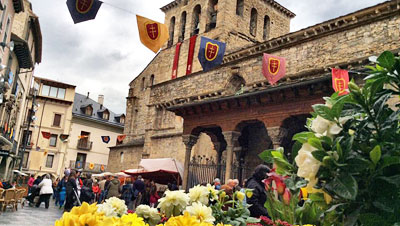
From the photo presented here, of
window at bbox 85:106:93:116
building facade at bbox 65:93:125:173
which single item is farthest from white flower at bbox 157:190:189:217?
window at bbox 85:106:93:116

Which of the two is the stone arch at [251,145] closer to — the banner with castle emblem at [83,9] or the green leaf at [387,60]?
the banner with castle emblem at [83,9]

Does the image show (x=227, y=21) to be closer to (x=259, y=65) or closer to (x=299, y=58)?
(x=259, y=65)

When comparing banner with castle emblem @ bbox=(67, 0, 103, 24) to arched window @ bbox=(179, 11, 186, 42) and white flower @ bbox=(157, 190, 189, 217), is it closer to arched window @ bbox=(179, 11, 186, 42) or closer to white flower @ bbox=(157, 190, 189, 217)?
white flower @ bbox=(157, 190, 189, 217)

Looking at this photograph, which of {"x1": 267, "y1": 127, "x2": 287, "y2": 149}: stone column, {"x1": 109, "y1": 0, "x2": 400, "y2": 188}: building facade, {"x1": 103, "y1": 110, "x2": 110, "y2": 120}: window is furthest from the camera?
{"x1": 103, "y1": 110, "x2": 110, "y2": 120}: window

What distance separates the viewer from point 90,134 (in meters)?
47.7

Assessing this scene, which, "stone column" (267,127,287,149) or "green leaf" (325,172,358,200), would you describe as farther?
"stone column" (267,127,287,149)

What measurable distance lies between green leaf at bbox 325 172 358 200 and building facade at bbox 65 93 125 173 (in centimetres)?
4589

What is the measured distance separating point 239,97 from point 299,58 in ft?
14.4

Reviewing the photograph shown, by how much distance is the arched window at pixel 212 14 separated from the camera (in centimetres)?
2641

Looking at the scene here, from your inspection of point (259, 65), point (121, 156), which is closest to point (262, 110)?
point (259, 65)

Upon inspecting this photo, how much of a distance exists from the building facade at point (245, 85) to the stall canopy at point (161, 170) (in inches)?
33.5

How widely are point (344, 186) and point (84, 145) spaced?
156ft

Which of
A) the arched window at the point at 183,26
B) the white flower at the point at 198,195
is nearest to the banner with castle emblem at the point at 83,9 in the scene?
the white flower at the point at 198,195

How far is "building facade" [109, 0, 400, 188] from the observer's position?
38.9 feet
